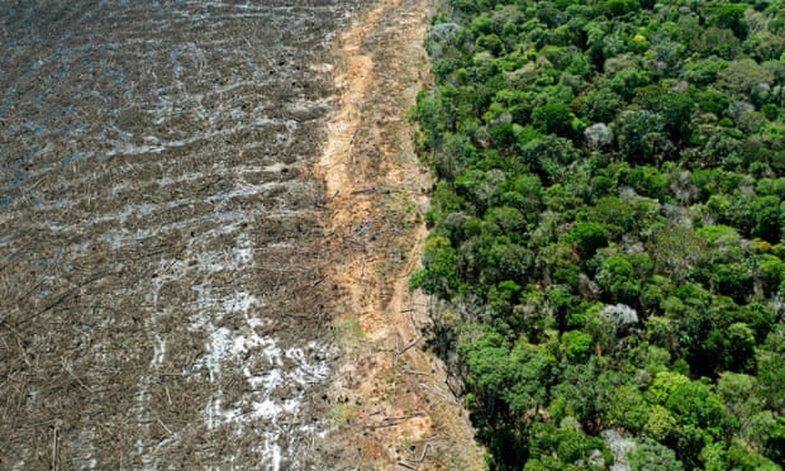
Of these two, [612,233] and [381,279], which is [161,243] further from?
[612,233]

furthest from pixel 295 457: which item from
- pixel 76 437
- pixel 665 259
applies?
pixel 665 259

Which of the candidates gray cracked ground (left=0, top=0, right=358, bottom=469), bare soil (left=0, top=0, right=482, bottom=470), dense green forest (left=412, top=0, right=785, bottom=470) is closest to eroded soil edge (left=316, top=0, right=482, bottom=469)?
bare soil (left=0, top=0, right=482, bottom=470)

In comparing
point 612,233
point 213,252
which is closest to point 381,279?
point 213,252

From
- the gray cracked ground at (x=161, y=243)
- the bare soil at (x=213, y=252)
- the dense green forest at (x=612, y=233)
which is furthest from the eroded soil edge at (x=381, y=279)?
the dense green forest at (x=612, y=233)

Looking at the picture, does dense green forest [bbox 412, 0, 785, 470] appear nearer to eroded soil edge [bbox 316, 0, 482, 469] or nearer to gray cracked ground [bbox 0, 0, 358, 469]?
eroded soil edge [bbox 316, 0, 482, 469]

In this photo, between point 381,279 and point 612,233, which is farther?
point 381,279

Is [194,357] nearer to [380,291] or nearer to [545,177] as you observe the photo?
[380,291]
